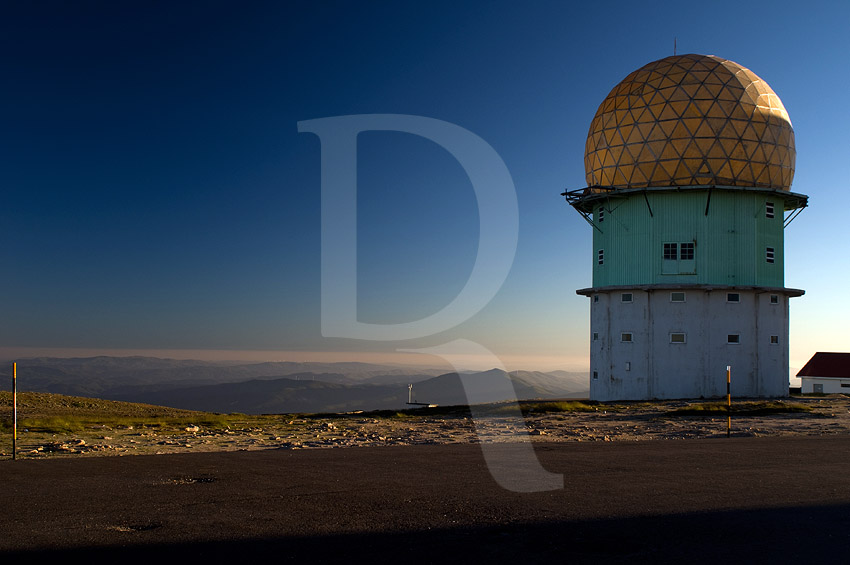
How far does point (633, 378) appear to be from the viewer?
1395 inches

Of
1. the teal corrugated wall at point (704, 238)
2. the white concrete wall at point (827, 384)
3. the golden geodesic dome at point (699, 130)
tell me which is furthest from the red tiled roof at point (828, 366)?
the golden geodesic dome at point (699, 130)

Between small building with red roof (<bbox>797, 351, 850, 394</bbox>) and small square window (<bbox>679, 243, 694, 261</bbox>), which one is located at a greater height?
small square window (<bbox>679, 243, 694, 261</bbox>)

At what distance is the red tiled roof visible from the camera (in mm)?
60656

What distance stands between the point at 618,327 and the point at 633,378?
104 inches

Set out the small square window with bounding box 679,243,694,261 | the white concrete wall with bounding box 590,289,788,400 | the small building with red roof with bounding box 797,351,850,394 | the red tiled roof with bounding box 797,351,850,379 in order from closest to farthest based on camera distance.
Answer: the white concrete wall with bounding box 590,289,788,400 < the small square window with bounding box 679,243,694,261 < the small building with red roof with bounding box 797,351,850,394 < the red tiled roof with bounding box 797,351,850,379

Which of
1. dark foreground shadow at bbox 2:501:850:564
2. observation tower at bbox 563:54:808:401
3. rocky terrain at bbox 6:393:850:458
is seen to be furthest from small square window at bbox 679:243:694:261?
dark foreground shadow at bbox 2:501:850:564

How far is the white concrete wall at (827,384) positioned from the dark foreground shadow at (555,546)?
60.7 meters

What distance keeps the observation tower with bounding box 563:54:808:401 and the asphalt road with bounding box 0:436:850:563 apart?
23064 millimetres

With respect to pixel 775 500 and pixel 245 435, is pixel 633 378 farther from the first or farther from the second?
pixel 775 500

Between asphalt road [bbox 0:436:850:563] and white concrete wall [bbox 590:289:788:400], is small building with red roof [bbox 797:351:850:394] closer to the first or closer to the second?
white concrete wall [bbox 590:289:788:400]

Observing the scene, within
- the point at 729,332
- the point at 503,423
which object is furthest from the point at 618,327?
the point at 503,423

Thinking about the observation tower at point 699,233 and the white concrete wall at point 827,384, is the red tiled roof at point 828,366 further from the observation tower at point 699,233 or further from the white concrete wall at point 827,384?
the observation tower at point 699,233

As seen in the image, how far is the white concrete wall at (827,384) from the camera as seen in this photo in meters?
59.7

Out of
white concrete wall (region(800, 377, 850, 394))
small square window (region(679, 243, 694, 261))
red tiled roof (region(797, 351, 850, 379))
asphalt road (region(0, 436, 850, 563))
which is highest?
small square window (region(679, 243, 694, 261))
